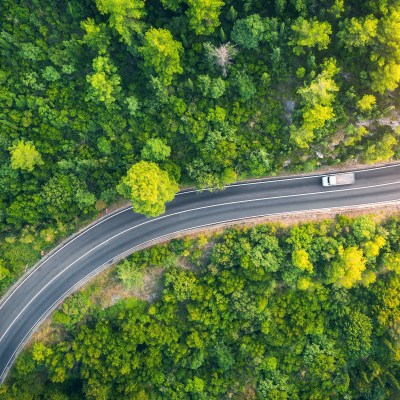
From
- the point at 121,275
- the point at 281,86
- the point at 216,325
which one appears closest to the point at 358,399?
the point at 216,325

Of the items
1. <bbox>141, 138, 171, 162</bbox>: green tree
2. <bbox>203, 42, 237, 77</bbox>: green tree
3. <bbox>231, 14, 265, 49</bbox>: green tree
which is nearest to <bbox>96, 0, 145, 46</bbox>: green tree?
<bbox>203, 42, 237, 77</bbox>: green tree

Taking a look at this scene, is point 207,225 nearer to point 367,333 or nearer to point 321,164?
point 321,164

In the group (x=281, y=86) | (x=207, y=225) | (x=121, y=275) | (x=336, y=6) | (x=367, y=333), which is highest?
(x=336, y=6)

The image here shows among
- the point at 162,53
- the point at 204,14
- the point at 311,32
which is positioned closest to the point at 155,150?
the point at 162,53

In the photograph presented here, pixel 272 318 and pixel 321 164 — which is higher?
pixel 321 164

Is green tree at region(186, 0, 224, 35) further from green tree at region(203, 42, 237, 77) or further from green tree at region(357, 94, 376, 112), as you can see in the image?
green tree at region(357, 94, 376, 112)

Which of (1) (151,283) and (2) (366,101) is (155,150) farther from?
(2) (366,101)
